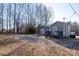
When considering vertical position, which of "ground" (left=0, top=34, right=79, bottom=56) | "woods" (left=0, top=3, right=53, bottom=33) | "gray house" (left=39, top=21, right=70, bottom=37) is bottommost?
"ground" (left=0, top=34, right=79, bottom=56)

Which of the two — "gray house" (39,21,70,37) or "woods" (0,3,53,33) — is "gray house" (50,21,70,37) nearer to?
"gray house" (39,21,70,37)

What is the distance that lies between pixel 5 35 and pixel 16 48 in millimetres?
202

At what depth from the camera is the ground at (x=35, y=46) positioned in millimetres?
3598

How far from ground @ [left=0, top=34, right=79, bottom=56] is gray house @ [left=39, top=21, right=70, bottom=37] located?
0.06 meters

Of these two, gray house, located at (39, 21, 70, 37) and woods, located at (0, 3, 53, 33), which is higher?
woods, located at (0, 3, 53, 33)

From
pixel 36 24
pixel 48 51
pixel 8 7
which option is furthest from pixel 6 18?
pixel 48 51

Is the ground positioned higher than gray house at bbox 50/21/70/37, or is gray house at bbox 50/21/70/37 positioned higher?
gray house at bbox 50/21/70/37

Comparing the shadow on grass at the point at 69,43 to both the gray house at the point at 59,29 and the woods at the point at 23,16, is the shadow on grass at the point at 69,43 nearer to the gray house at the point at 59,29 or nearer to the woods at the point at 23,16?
the gray house at the point at 59,29

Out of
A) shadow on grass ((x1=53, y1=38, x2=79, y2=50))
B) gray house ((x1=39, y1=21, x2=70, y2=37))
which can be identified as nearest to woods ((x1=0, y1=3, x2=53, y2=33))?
gray house ((x1=39, y1=21, x2=70, y2=37))

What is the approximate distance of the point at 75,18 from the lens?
3.59m

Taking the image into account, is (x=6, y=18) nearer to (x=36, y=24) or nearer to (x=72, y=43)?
(x=36, y=24)

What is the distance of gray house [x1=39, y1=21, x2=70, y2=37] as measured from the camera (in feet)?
11.9

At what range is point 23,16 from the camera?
11.9ft

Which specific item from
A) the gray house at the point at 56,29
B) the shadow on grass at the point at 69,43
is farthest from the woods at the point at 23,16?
the shadow on grass at the point at 69,43
